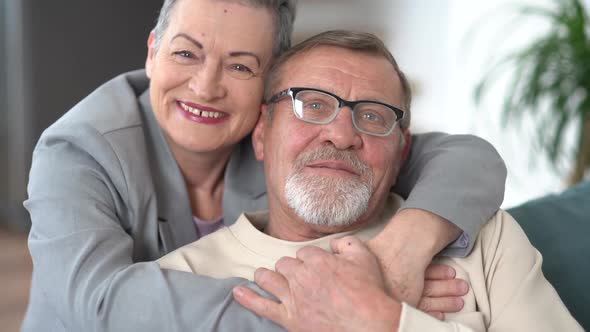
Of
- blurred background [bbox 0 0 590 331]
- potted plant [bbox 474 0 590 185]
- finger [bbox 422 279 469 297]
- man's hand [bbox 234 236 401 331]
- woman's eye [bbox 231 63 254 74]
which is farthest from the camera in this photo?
blurred background [bbox 0 0 590 331]

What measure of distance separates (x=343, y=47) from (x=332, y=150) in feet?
0.90

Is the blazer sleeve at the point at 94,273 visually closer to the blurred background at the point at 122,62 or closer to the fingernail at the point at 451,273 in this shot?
the fingernail at the point at 451,273

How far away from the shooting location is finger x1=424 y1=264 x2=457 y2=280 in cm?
166

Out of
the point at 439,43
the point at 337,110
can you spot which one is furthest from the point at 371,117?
the point at 439,43

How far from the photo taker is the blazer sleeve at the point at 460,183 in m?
1.64

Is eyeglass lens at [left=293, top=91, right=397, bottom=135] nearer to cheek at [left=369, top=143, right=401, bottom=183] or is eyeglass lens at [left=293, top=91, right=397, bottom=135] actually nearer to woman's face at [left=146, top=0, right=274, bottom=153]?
cheek at [left=369, top=143, right=401, bottom=183]

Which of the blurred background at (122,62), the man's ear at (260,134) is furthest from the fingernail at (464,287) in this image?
the blurred background at (122,62)

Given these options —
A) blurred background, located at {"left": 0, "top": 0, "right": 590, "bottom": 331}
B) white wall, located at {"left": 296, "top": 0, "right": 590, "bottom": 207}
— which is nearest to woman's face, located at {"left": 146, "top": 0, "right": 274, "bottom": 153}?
blurred background, located at {"left": 0, "top": 0, "right": 590, "bottom": 331}

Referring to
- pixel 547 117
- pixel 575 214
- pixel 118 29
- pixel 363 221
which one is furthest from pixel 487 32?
pixel 363 221

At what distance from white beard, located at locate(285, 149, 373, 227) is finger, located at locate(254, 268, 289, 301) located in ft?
0.78

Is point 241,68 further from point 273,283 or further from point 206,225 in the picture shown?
point 273,283

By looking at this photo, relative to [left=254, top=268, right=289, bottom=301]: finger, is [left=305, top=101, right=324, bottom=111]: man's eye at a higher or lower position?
higher

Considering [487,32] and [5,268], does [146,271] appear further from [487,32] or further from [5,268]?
[487,32]

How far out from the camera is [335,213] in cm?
172
